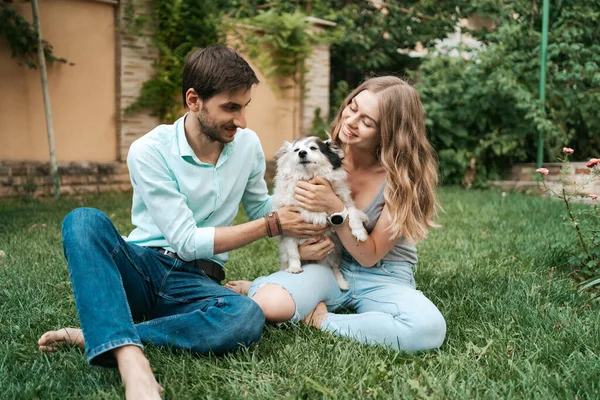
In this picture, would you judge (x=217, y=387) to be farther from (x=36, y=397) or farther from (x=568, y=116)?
(x=568, y=116)

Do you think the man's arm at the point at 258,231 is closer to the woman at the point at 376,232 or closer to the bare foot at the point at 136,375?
the woman at the point at 376,232

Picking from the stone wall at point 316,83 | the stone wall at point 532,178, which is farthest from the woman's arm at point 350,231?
the stone wall at point 316,83

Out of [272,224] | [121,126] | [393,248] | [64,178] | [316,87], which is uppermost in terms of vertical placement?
[272,224]

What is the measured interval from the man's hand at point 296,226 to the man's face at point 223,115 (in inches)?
16.4

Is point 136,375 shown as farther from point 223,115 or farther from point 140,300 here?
point 223,115

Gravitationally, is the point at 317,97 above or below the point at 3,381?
below

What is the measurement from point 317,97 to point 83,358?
718 centimetres

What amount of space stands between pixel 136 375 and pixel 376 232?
1.25m

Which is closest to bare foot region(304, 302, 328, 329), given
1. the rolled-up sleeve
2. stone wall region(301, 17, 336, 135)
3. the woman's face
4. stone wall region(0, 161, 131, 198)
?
the rolled-up sleeve

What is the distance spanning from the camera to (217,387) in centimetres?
190

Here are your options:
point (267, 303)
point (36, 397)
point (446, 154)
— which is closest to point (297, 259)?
point (267, 303)

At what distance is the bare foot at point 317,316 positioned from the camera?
2545 millimetres

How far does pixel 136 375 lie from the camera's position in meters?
1.80

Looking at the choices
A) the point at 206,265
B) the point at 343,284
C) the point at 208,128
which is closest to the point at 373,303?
the point at 343,284
